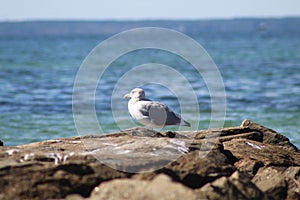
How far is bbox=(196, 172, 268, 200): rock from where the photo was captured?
5.99 m

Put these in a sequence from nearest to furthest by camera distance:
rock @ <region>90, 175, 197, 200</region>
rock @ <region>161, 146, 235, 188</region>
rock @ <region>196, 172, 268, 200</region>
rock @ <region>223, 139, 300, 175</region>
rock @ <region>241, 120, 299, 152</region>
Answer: rock @ <region>90, 175, 197, 200</region> → rock @ <region>196, 172, 268, 200</region> → rock @ <region>161, 146, 235, 188</region> → rock @ <region>223, 139, 300, 175</region> → rock @ <region>241, 120, 299, 152</region>

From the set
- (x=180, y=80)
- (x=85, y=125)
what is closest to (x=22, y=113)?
(x=85, y=125)

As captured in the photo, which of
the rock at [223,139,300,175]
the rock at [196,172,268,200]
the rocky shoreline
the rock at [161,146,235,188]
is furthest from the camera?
the rock at [223,139,300,175]

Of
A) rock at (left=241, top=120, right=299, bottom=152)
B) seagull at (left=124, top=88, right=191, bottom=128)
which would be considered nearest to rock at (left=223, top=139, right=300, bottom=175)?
rock at (left=241, top=120, right=299, bottom=152)

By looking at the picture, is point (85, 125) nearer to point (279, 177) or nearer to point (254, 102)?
point (254, 102)

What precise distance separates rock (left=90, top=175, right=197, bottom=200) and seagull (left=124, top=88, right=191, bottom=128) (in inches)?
115

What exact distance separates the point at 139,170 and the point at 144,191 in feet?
3.61

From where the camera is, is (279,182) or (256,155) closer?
(279,182)

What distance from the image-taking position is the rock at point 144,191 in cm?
550

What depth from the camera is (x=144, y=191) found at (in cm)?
555

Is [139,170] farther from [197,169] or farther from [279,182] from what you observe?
[279,182]

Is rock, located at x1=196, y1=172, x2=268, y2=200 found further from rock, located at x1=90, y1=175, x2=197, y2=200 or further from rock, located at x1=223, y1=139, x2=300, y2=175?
rock, located at x1=223, y1=139, x2=300, y2=175

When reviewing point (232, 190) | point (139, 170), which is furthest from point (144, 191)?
point (139, 170)

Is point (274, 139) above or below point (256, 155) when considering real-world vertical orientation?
above
